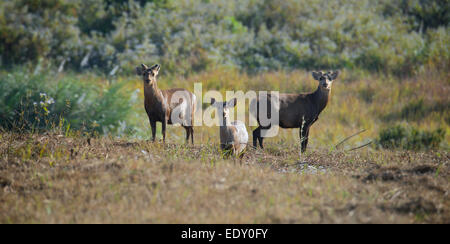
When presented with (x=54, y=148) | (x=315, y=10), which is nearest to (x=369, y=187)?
(x=54, y=148)

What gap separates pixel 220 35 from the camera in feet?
66.2

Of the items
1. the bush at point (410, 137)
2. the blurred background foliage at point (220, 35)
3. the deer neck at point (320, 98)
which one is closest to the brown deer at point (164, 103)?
the deer neck at point (320, 98)

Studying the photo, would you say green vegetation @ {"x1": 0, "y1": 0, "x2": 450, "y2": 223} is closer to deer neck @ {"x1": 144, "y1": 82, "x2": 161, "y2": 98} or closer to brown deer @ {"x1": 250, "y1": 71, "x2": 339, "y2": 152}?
brown deer @ {"x1": 250, "y1": 71, "x2": 339, "y2": 152}

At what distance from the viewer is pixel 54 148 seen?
7781 mm

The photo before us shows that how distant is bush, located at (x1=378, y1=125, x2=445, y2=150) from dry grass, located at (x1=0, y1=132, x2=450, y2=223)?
4788 millimetres

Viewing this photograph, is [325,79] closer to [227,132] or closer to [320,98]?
[320,98]

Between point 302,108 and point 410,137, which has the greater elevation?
point 302,108

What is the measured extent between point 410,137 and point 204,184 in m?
8.49

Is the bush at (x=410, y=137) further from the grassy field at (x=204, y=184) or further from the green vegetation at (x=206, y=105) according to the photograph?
the grassy field at (x=204, y=184)

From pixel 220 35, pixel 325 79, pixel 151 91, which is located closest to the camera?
pixel 151 91

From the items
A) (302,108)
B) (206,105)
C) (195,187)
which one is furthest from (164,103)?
(206,105)

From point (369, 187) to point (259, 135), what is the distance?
3.52m

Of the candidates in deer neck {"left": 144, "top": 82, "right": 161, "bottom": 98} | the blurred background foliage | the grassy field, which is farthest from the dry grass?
the blurred background foliage

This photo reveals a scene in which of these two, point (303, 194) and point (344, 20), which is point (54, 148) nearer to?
point (303, 194)
